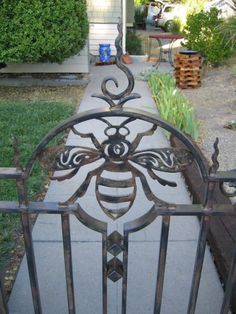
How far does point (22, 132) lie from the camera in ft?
16.2

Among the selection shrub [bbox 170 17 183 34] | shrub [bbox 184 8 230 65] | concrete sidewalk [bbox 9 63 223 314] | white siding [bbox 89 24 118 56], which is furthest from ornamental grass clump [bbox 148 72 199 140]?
shrub [bbox 170 17 183 34]

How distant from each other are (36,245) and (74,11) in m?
5.15

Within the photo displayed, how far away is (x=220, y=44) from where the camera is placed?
29.0 ft

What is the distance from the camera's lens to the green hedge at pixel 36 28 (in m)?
6.29

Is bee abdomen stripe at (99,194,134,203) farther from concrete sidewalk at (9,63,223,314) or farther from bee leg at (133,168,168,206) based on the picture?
concrete sidewalk at (9,63,223,314)

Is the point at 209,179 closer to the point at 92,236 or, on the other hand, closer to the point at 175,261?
Answer: the point at 175,261

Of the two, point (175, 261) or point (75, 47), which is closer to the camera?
point (175, 261)

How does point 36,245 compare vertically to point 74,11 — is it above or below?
below

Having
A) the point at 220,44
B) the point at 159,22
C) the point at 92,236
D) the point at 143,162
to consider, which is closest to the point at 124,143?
the point at 143,162

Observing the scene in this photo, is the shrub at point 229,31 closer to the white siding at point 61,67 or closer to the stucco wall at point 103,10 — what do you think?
the white siding at point 61,67

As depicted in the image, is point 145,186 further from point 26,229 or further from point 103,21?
point 103,21

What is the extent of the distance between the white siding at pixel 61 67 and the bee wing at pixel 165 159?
7180 millimetres

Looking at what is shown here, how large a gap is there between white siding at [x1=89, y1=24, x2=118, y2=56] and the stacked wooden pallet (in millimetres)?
3237

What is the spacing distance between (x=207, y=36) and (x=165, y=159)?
841 cm
